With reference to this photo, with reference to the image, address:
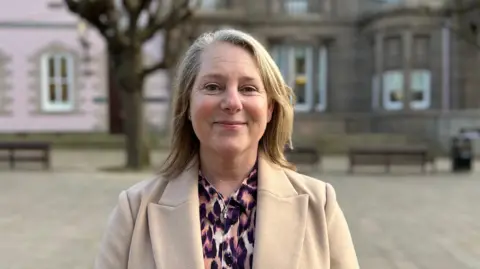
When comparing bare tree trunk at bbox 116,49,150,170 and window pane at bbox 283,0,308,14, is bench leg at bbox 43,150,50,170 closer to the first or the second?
bare tree trunk at bbox 116,49,150,170

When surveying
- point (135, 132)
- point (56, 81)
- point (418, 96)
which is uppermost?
point (56, 81)

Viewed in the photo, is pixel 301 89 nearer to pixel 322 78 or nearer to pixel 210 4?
pixel 322 78

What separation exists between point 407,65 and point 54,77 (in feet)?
50.5

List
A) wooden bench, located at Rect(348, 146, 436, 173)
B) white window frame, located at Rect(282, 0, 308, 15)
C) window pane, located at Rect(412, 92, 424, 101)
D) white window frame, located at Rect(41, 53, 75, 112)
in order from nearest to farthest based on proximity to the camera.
A: 1. wooden bench, located at Rect(348, 146, 436, 173)
2. window pane, located at Rect(412, 92, 424, 101)
3. white window frame, located at Rect(41, 53, 75, 112)
4. white window frame, located at Rect(282, 0, 308, 15)

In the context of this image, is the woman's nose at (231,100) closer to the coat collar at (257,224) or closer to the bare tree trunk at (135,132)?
the coat collar at (257,224)

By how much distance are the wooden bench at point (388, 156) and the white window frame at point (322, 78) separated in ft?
34.2

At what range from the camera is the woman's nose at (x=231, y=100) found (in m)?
1.85

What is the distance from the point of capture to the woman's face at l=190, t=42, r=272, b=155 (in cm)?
187

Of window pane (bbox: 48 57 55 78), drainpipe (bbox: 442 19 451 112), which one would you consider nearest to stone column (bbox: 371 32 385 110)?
drainpipe (bbox: 442 19 451 112)

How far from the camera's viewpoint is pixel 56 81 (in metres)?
25.9

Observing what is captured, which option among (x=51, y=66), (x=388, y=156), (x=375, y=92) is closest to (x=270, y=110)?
(x=388, y=156)

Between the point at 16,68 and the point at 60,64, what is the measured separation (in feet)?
6.22

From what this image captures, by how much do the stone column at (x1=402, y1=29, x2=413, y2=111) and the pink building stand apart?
10213mm

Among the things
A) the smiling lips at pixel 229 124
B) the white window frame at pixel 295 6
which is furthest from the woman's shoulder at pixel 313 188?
the white window frame at pixel 295 6
